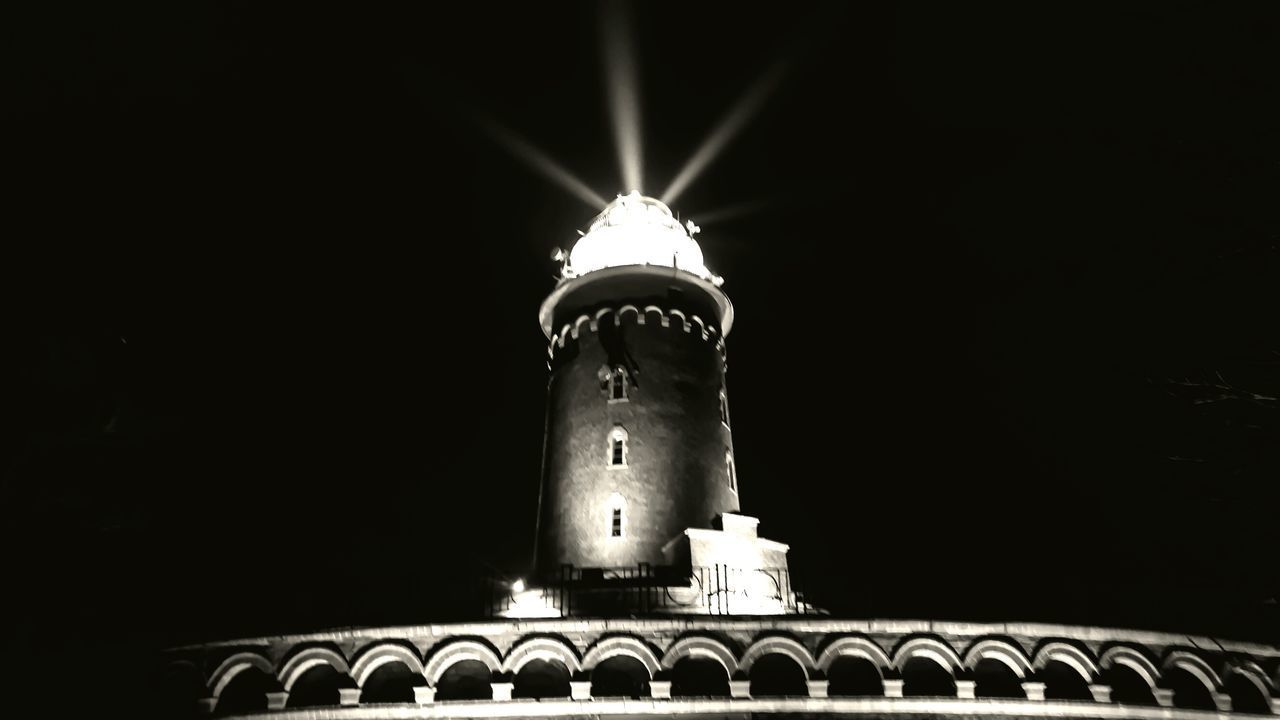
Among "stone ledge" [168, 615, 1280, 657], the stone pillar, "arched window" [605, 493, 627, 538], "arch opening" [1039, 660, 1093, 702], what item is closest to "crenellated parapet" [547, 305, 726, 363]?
"arched window" [605, 493, 627, 538]

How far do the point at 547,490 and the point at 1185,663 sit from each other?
16.3m

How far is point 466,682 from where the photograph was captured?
17078 millimetres

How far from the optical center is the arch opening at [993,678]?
17.4m

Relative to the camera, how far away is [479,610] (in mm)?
20344

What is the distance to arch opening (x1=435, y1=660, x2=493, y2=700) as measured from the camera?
16703 mm

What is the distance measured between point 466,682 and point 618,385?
1050cm

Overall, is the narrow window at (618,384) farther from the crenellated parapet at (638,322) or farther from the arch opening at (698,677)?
the arch opening at (698,677)

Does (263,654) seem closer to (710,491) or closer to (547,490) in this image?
(547,490)

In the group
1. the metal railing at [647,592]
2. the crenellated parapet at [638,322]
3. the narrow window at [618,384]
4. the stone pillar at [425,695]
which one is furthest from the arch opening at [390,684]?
the crenellated parapet at [638,322]

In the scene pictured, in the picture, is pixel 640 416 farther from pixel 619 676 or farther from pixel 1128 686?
pixel 1128 686

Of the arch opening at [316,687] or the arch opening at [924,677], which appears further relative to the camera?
the arch opening at [924,677]

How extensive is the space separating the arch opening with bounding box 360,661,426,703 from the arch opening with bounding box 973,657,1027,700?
38.2ft

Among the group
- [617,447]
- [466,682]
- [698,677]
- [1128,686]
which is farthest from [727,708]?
[617,447]

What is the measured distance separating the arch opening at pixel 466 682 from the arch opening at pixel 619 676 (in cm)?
219
